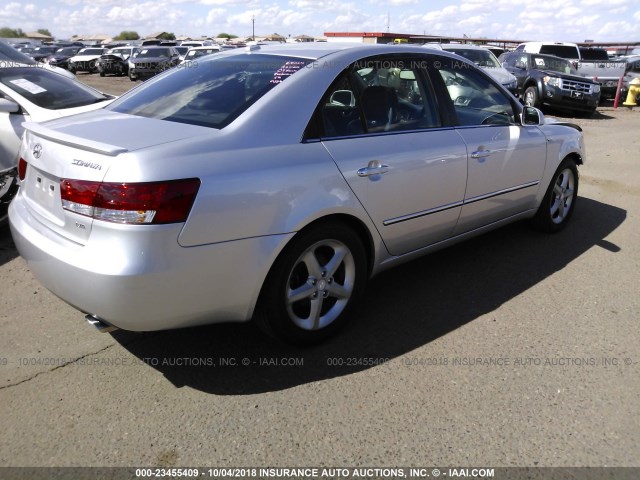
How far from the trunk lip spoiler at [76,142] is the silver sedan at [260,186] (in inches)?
0.4

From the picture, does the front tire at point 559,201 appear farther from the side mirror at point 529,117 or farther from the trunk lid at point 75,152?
the trunk lid at point 75,152

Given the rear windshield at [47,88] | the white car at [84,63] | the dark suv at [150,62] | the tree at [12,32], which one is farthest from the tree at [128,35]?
the rear windshield at [47,88]

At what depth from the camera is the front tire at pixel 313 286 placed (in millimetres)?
2799

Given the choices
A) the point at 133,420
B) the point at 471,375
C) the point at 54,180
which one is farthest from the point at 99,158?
the point at 471,375

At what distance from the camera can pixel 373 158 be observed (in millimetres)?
3111

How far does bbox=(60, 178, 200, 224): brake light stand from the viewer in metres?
2.31

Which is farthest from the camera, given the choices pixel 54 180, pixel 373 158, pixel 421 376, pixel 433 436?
pixel 373 158

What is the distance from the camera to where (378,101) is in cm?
334

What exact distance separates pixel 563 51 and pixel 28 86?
17542 mm

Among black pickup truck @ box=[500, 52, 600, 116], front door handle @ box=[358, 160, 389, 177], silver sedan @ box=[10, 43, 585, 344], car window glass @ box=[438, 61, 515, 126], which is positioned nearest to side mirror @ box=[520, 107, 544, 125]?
car window glass @ box=[438, 61, 515, 126]

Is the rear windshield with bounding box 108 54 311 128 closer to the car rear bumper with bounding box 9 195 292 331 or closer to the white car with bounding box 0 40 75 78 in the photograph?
the car rear bumper with bounding box 9 195 292 331

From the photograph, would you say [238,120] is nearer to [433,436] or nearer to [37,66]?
[433,436]

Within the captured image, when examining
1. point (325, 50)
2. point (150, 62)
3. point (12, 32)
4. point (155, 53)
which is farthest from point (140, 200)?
point (12, 32)

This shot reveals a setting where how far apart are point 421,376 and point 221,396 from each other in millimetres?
1067
